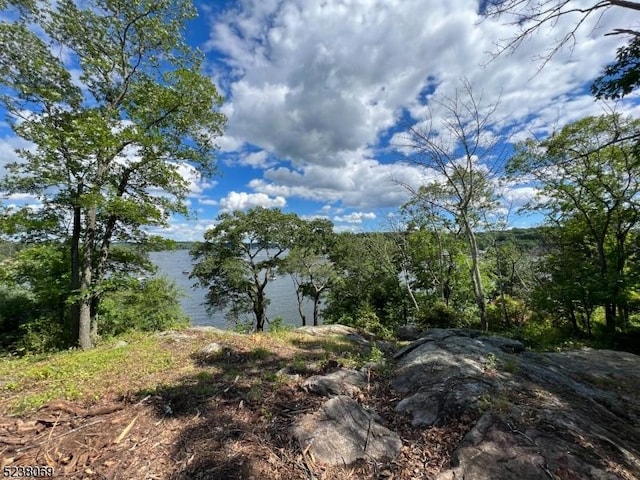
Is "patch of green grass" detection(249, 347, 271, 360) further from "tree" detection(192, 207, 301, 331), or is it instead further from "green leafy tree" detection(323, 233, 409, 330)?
"tree" detection(192, 207, 301, 331)

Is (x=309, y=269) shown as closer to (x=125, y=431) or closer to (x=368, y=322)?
(x=368, y=322)

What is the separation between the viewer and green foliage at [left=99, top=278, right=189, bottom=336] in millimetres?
9914

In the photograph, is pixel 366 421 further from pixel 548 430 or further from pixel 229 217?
pixel 229 217

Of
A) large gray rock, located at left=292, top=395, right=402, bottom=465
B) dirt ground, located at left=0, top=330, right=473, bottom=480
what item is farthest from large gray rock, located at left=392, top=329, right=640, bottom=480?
large gray rock, located at left=292, top=395, right=402, bottom=465

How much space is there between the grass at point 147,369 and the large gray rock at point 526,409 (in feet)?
5.45

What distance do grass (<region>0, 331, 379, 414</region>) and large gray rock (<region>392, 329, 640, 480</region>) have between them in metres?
1.66

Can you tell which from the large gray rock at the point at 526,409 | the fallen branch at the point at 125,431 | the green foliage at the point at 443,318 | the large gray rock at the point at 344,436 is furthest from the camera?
the green foliage at the point at 443,318

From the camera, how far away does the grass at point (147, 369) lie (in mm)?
3914

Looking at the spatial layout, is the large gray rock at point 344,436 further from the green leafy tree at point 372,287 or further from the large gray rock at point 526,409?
the green leafy tree at point 372,287

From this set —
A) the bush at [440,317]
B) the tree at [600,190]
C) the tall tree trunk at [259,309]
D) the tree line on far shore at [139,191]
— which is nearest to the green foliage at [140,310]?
the tree line on far shore at [139,191]

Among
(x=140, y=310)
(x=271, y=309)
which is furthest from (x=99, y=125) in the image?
(x=271, y=309)

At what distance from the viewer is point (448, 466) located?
8.25 ft

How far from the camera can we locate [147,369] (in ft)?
16.1

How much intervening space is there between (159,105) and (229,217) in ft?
42.2
